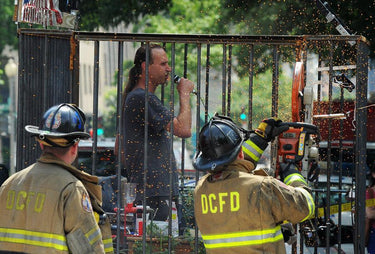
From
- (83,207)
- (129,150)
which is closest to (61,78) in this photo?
(129,150)

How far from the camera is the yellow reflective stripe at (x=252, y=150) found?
13.4ft

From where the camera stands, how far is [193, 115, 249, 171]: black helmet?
3783 mm

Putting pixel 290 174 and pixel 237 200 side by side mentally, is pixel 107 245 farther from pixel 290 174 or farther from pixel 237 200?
pixel 290 174

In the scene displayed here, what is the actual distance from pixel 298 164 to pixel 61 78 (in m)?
1.89

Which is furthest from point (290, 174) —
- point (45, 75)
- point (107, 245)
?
point (45, 75)

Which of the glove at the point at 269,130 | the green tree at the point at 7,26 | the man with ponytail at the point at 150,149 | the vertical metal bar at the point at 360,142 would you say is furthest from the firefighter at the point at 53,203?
the green tree at the point at 7,26

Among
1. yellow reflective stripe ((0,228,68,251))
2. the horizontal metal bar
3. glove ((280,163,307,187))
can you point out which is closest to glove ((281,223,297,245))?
glove ((280,163,307,187))

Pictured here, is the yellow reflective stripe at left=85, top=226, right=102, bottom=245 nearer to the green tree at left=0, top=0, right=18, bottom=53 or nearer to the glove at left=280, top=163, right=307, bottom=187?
the glove at left=280, top=163, right=307, bottom=187

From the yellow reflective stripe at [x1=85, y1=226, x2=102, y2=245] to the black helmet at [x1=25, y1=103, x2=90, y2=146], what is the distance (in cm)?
52

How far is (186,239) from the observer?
5.27 m

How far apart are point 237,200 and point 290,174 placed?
0.55 metres

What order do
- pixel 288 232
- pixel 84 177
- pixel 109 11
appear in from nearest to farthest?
pixel 84 177, pixel 288 232, pixel 109 11

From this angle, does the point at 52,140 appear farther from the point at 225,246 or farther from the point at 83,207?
the point at 225,246

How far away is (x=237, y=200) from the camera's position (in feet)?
12.2
